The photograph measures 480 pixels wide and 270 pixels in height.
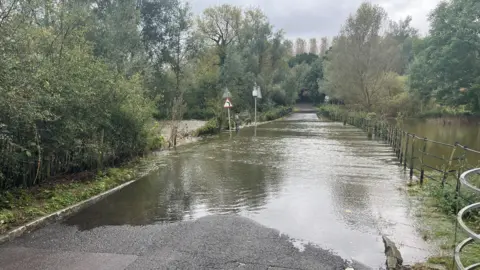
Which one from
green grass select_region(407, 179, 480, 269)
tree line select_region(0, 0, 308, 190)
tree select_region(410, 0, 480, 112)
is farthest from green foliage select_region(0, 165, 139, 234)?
tree select_region(410, 0, 480, 112)

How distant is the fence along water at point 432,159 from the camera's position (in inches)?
131

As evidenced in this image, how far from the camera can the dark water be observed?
46.4 ft

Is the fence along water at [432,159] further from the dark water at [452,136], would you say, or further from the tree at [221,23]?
the tree at [221,23]

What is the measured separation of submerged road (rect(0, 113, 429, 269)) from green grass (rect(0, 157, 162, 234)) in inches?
15.6

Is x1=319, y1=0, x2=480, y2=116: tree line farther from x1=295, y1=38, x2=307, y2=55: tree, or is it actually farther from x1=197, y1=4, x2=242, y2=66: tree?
x1=295, y1=38, x2=307, y2=55: tree

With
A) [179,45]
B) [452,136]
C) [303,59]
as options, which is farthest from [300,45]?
[452,136]

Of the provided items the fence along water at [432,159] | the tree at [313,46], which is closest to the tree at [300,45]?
the tree at [313,46]

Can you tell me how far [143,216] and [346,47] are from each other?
3110 centimetres

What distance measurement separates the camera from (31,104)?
239 inches

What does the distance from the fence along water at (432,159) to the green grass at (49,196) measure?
5.85 metres

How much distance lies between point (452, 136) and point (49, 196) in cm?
2520

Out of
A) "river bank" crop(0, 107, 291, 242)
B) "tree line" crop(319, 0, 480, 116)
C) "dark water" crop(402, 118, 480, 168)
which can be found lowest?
"dark water" crop(402, 118, 480, 168)

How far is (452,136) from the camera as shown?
24766 millimetres

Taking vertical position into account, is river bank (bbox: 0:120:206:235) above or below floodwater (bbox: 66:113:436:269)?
above
